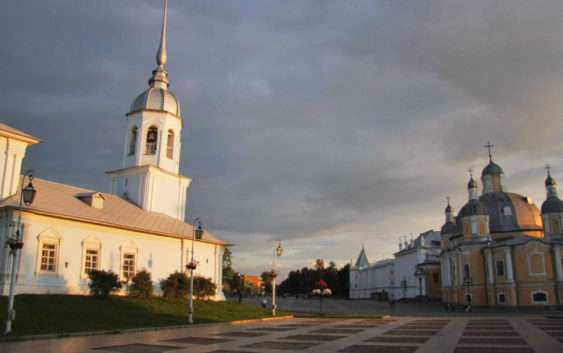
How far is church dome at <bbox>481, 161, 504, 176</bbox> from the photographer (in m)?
67.4

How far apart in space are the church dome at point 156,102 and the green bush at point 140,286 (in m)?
15.5

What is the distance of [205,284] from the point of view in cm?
3706

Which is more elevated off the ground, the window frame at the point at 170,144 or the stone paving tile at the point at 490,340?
the window frame at the point at 170,144

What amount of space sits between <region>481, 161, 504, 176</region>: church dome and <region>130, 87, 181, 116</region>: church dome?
156 ft

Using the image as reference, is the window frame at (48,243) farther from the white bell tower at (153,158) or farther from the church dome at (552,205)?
the church dome at (552,205)

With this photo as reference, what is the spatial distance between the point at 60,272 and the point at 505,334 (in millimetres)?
25298

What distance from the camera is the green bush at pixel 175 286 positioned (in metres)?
33.9

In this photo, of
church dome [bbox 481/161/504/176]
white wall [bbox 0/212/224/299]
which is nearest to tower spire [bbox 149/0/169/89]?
white wall [bbox 0/212/224/299]

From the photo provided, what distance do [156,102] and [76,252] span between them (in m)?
16.3

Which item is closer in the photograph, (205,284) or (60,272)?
(60,272)

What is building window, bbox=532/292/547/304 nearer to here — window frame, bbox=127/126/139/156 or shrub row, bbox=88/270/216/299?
shrub row, bbox=88/270/216/299

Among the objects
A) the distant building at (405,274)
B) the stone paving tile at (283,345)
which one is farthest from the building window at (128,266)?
the distant building at (405,274)

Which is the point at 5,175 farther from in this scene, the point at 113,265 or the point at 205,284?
the point at 205,284

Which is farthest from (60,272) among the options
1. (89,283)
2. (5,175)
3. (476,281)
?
(476,281)
